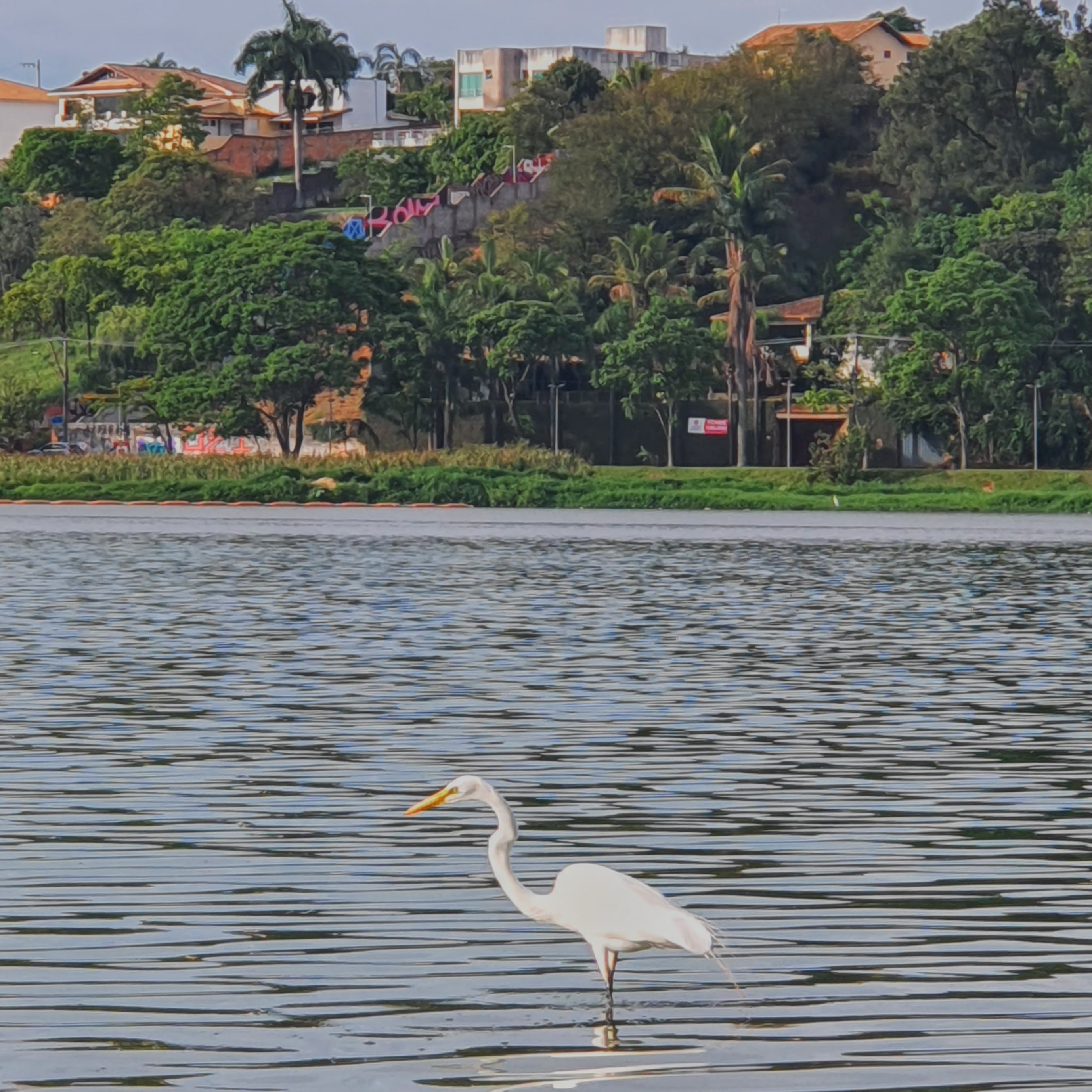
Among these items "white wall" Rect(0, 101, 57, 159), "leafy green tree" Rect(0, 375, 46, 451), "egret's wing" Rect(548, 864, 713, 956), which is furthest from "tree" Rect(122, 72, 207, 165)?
"egret's wing" Rect(548, 864, 713, 956)

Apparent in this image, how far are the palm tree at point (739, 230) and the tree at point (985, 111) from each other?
9143 millimetres

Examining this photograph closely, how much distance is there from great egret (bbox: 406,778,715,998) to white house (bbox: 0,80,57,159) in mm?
163775

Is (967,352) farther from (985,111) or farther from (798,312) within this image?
(985,111)

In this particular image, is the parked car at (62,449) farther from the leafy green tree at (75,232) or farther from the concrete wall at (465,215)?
the concrete wall at (465,215)

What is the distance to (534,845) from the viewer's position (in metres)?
15.1

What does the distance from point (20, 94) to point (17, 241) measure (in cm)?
4197

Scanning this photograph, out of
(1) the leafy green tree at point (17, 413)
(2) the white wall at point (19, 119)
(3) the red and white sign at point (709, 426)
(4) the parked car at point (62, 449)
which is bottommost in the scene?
(4) the parked car at point (62, 449)

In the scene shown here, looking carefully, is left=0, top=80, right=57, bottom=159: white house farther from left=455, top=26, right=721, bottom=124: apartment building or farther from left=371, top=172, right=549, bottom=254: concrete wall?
left=371, top=172, right=549, bottom=254: concrete wall

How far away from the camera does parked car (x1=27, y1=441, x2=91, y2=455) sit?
96938 mm

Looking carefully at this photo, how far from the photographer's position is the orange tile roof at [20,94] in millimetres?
169375

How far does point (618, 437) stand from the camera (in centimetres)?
9681

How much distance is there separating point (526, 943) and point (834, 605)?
27.0m

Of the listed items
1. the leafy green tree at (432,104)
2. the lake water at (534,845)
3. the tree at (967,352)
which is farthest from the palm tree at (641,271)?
the lake water at (534,845)

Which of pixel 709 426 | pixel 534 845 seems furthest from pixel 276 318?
pixel 534 845
